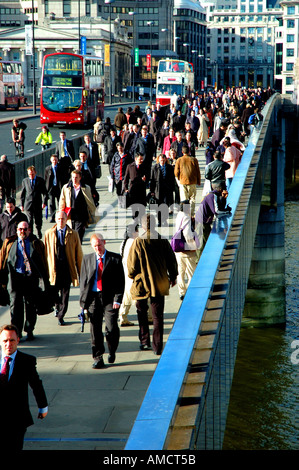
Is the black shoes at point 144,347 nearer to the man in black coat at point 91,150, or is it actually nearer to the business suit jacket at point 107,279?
the business suit jacket at point 107,279

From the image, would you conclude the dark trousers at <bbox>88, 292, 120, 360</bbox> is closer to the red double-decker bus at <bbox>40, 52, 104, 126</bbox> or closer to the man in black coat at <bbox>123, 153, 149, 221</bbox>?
the man in black coat at <bbox>123, 153, 149, 221</bbox>

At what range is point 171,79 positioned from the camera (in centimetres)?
5394

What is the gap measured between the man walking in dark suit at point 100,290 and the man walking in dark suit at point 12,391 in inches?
103

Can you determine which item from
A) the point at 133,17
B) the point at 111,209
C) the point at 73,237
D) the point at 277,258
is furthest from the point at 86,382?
the point at 133,17

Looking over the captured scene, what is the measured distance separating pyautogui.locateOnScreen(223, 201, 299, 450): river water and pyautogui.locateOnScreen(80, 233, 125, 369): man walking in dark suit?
192 inches

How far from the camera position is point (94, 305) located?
836 centimetres

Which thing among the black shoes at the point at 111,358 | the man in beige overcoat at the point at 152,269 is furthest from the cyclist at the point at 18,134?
the black shoes at the point at 111,358

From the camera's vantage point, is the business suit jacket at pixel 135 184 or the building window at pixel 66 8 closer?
the business suit jacket at pixel 135 184

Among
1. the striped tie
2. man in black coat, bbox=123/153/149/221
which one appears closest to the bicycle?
man in black coat, bbox=123/153/149/221

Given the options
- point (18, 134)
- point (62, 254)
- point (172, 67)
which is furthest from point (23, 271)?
point (172, 67)

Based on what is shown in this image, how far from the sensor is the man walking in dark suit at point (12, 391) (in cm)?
544

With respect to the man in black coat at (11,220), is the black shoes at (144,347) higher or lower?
lower
